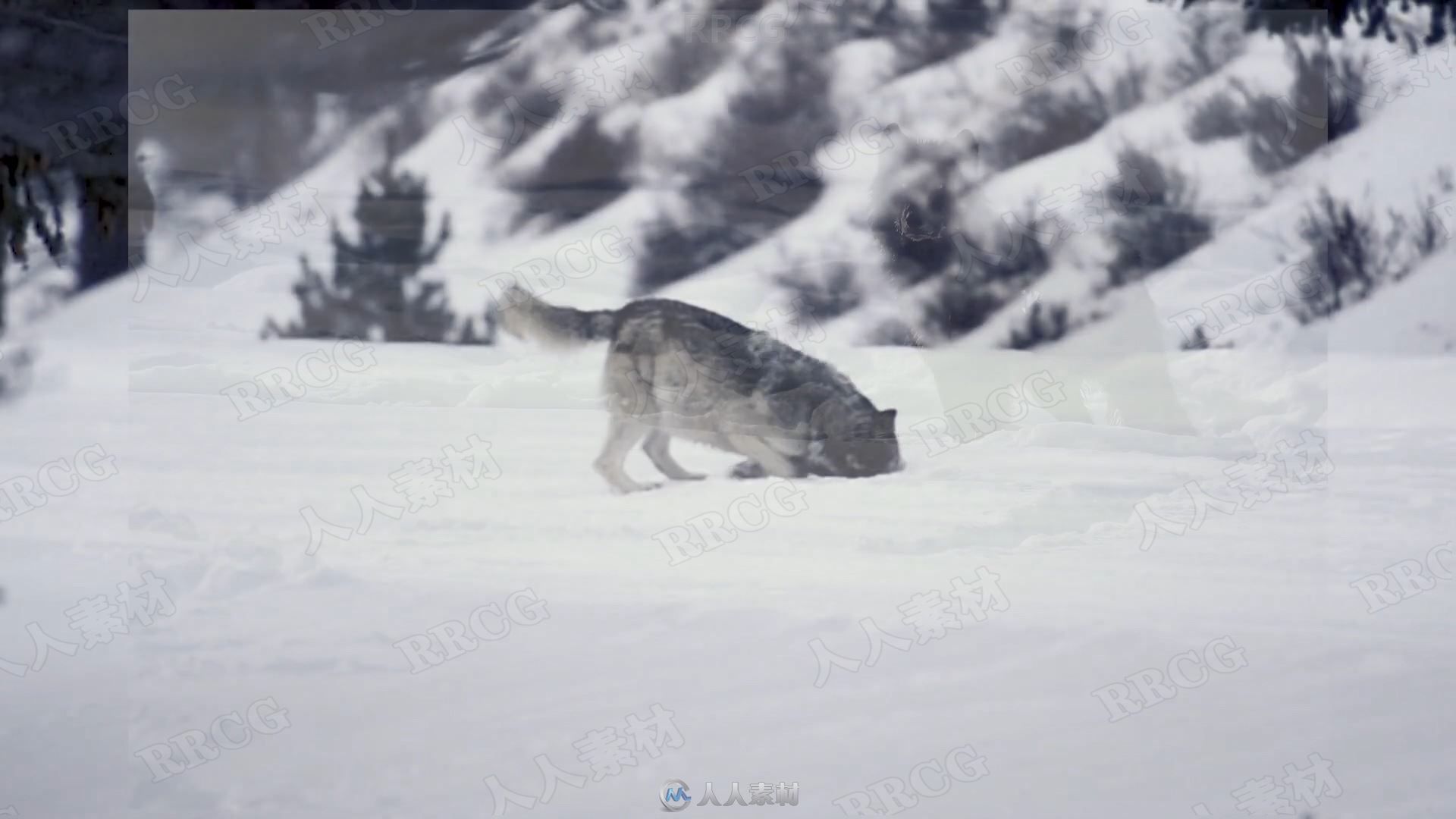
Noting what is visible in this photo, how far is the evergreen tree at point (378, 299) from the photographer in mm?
2062

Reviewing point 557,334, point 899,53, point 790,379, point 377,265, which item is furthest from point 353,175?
point 899,53


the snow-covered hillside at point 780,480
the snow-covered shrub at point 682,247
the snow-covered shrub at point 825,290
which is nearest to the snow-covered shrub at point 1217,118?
the snow-covered hillside at point 780,480

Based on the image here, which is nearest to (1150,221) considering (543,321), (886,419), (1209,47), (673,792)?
(1209,47)

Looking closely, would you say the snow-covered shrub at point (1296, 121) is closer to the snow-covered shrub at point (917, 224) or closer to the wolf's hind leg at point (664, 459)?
the snow-covered shrub at point (917, 224)

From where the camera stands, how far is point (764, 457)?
206 centimetres

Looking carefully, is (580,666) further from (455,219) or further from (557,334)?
(455,219)

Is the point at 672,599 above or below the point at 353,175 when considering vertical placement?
below

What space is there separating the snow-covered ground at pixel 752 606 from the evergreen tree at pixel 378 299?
0.12 ft

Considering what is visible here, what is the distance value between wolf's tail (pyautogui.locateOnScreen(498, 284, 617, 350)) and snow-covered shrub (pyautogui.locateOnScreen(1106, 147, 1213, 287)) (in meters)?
0.95

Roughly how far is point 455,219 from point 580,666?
2.80 feet

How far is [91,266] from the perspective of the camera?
2117 millimetres

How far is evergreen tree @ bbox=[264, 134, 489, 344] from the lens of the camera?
6.77 ft

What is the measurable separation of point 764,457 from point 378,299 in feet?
2.52

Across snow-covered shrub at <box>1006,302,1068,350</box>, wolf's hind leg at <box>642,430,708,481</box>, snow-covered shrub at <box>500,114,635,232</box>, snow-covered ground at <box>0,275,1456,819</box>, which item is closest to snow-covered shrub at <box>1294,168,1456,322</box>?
snow-covered ground at <box>0,275,1456,819</box>
